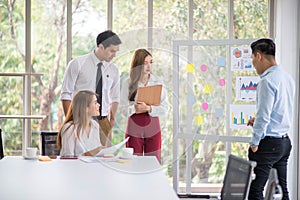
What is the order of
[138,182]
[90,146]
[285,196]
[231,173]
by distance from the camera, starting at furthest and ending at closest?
1. [285,196]
2. [90,146]
3. [138,182]
4. [231,173]

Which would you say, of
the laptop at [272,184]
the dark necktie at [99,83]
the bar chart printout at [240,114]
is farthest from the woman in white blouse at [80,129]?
the bar chart printout at [240,114]

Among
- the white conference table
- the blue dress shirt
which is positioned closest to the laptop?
the white conference table

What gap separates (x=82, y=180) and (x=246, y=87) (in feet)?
8.16

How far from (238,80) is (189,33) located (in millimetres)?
804

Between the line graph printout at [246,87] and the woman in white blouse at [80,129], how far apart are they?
1.80 metres

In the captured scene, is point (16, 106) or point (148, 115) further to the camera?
point (16, 106)

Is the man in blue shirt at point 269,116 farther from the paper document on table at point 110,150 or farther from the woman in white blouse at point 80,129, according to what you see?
the woman in white blouse at point 80,129

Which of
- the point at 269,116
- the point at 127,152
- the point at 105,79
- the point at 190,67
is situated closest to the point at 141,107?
the point at 105,79

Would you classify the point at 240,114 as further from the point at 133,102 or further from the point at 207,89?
the point at 133,102

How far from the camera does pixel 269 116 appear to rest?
370 cm

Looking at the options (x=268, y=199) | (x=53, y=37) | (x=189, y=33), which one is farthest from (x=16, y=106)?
(x=268, y=199)

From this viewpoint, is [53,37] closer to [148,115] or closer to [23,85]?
[23,85]

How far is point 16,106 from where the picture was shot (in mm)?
5371

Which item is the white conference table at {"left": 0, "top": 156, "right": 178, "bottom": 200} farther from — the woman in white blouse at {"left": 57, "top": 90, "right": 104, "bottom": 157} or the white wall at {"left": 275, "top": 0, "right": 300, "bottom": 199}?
the white wall at {"left": 275, "top": 0, "right": 300, "bottom": 199}
